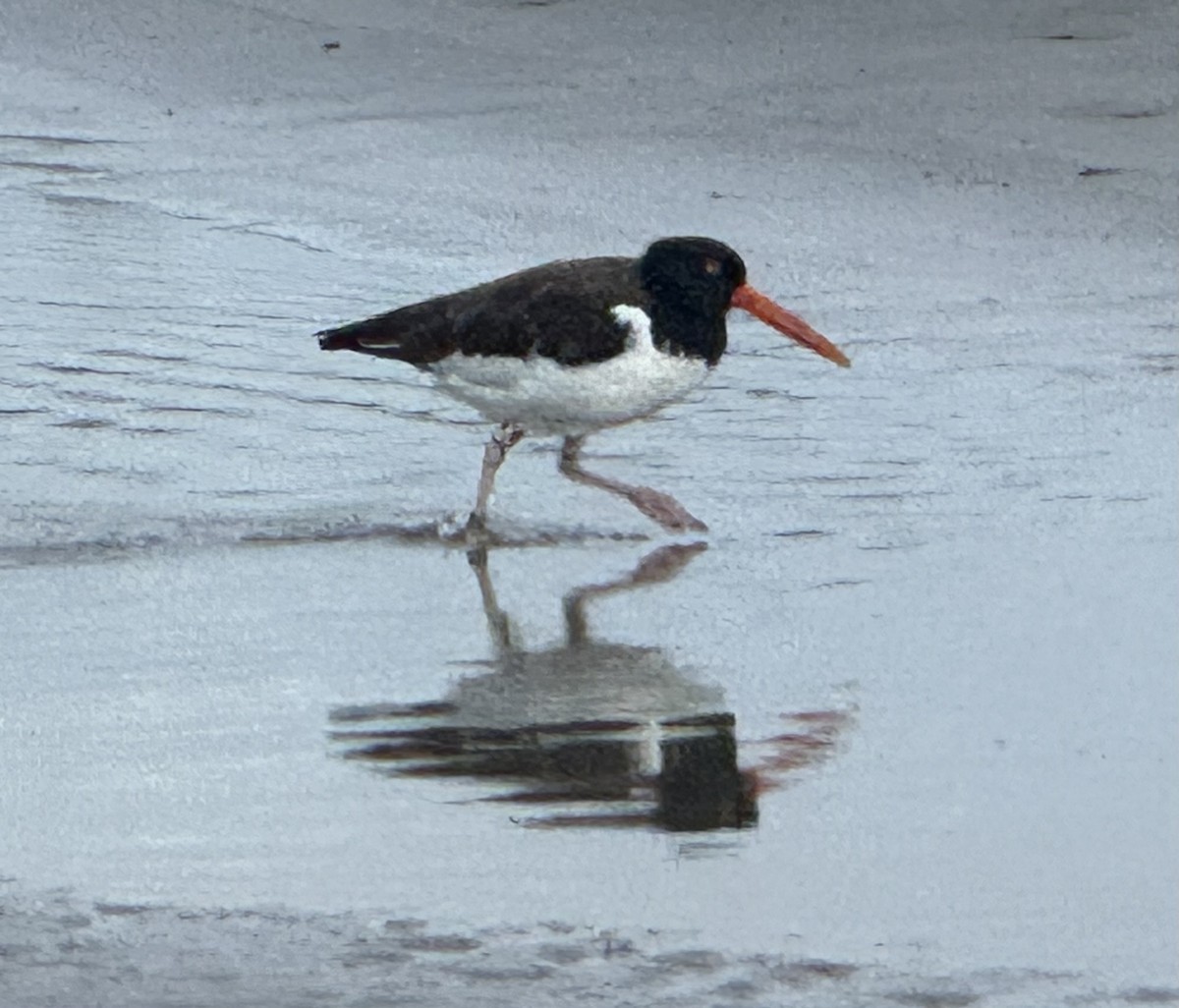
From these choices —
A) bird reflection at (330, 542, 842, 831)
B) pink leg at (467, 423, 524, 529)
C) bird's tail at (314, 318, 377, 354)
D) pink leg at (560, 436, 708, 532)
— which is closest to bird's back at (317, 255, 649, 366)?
bird's tail at (314, 318, 377, 354)

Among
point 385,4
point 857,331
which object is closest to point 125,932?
point 857,331

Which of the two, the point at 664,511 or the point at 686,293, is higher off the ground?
the point at 686,293

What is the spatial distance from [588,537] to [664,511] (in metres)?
0.24

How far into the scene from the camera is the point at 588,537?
7125 millimetres

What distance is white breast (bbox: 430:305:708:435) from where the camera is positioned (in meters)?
6.91

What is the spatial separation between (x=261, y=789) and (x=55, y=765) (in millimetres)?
498

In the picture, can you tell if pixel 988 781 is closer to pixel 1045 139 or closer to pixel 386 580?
pixel 386 580

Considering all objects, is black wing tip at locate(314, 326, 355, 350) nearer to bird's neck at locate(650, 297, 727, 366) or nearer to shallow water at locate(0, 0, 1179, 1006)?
shallow water at locate(0, 0, 1179, 1006)

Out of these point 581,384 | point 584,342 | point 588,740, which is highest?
point 584,342

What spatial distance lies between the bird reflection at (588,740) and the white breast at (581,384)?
931 millimetres

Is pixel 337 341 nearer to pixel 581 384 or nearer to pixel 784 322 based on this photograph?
pixel 581 384

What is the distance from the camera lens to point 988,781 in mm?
5320

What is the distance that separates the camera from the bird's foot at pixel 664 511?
704 centimetres

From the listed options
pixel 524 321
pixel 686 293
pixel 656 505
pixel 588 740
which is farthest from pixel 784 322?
pixel 588 740
